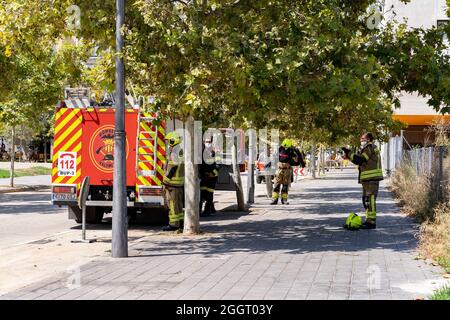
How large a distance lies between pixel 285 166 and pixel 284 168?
82 millimetres

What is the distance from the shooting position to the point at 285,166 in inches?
839

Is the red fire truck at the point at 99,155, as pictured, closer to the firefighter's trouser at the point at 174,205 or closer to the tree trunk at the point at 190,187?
the firefighter's trouser at the point at 174,205

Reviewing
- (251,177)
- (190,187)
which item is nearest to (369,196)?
(190,187)

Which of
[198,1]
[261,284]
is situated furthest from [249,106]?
[261,284]

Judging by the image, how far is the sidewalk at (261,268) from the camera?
25.9 ft

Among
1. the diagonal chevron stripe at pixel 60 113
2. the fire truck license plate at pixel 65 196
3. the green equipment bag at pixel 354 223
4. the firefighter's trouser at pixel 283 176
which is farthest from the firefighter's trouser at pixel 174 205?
the firefighter's trouser at pixel 283 176

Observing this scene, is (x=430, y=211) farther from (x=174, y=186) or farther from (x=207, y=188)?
(x=207, y=188)

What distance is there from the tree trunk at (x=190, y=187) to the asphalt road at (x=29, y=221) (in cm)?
295

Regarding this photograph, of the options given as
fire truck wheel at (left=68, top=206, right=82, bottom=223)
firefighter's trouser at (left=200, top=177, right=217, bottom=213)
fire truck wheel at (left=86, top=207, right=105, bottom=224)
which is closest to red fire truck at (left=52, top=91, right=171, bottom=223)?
fire truck wheel at (left=68, top=206, right=82, bottom=223)

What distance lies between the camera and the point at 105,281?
8656 millimetres

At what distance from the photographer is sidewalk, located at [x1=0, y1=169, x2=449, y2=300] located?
7.89m
